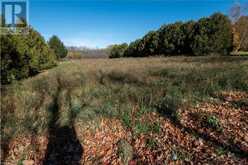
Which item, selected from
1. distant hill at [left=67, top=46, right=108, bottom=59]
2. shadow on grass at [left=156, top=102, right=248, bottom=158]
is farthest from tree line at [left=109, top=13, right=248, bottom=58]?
distant hill at [left=67, top=46, right=108, bottom=59]

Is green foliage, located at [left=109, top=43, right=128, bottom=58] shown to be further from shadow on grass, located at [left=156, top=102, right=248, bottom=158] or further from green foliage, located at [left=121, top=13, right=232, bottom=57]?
shadow on grass, located at [left=156, top=102, right=248, bottom=158]

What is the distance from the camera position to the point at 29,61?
41.2 ft

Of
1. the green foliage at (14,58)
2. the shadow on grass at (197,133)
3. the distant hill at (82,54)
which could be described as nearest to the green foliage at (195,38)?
the green foliage at (14,58)

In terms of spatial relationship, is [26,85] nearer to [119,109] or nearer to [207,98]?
[119,109]

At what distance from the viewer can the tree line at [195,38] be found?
101 ft

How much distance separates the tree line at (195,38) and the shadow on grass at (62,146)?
95.0 feet

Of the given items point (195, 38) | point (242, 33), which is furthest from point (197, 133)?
point (242, 33)

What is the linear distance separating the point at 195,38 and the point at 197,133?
2987 centimetres

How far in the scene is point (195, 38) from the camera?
1266 inches

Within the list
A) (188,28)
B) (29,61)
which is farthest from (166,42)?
(29,61)

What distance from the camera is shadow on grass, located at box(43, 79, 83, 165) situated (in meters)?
4.44

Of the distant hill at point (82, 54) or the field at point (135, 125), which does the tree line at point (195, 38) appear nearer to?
the field at point (135, 125)

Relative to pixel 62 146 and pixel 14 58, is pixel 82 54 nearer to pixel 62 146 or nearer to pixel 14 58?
pixel 14 58

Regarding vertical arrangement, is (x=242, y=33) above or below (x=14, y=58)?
above
